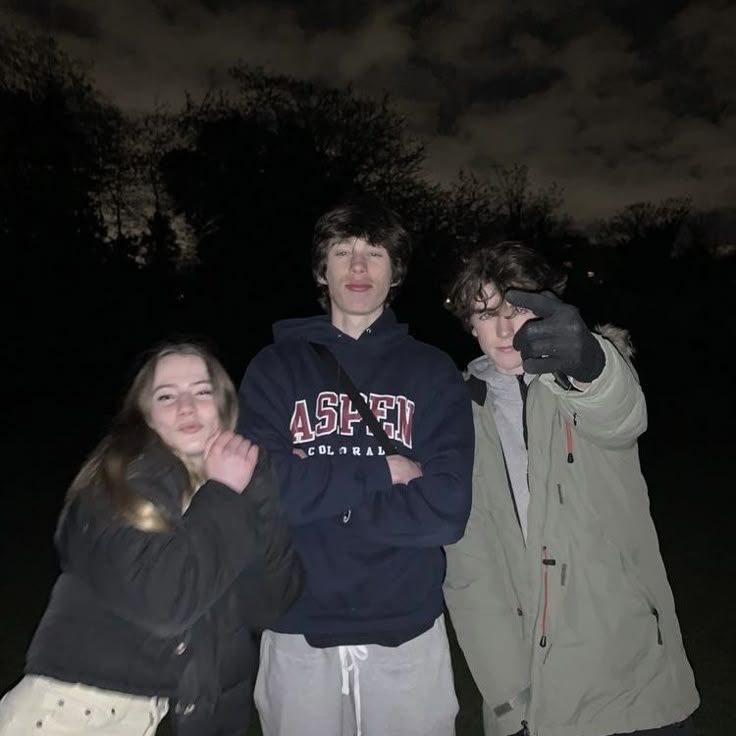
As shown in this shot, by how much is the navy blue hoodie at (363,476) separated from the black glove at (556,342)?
539 millimetres

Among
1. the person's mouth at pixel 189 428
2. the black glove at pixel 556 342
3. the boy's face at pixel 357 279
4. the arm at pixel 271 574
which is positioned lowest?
the arm at pixel 271 574

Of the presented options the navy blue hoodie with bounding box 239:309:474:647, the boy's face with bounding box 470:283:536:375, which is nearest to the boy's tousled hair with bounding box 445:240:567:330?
the boy's face with bounding box 470:283:536:375

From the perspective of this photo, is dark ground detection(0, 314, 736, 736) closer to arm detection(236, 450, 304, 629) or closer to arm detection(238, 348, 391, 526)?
arm detection(236, 450, 304, 629)

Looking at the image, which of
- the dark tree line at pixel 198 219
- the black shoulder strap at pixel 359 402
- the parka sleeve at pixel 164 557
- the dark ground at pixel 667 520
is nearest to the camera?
the parka sleeve at pixel 164 557

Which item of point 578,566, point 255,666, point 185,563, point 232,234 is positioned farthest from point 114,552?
point 232,234

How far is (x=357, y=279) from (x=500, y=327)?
24.6 inches

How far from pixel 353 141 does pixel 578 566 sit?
101ft

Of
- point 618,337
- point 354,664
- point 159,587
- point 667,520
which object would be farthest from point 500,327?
point 667,520

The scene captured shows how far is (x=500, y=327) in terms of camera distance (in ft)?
8.32

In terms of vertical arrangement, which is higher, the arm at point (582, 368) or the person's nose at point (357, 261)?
the person's nose at point (357, 261)

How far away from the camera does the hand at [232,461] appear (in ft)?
7.13

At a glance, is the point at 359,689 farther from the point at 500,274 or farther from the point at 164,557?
the point at 500,274

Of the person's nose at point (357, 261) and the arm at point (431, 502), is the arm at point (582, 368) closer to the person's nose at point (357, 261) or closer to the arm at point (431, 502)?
the arm at point (431, 502)

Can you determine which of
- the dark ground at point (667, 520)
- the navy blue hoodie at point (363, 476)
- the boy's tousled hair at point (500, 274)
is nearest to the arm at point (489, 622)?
the navy blue hoodie at point (363, 476)
